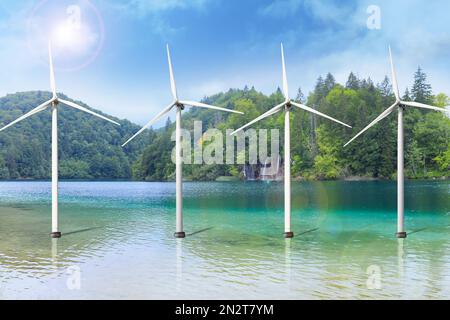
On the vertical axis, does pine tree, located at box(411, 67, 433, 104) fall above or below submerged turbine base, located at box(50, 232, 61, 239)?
above

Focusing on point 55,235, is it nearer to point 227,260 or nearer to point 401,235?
point 227,260

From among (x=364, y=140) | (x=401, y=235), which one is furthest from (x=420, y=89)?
(x=401, y=235)

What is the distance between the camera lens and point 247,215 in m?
52.4

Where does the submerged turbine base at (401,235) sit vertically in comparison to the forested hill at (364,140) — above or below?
below

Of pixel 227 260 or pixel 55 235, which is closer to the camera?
pixel 227 260

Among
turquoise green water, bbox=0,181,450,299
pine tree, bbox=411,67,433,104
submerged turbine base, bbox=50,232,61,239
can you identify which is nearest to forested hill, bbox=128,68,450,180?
pine tree, bbox=411,67,433,104

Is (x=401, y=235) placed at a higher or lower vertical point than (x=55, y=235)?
higher

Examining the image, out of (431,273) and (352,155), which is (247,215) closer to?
(431,273)

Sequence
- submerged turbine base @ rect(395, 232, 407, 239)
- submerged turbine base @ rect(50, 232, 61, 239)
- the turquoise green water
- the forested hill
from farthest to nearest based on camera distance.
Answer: the forested hill, submerged turbine base @ rect(50, 232, 61, 239), submerged turbine base @ rect(395, 232, 407, 239), the turquoise green water

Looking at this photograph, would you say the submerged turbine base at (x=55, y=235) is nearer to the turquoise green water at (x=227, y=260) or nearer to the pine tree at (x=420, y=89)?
the turquoise green water at (x=227, y=260)

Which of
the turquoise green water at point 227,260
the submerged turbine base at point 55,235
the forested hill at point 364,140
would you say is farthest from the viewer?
the forested hill at point 364,140

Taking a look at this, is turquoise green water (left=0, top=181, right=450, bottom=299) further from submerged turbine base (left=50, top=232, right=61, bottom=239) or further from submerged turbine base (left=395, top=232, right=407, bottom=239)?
submerged turbine base (left=395, top=232, right=407, bottom=239)

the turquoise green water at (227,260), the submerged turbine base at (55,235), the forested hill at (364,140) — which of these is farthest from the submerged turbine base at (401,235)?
the forested hill at (364,140)
